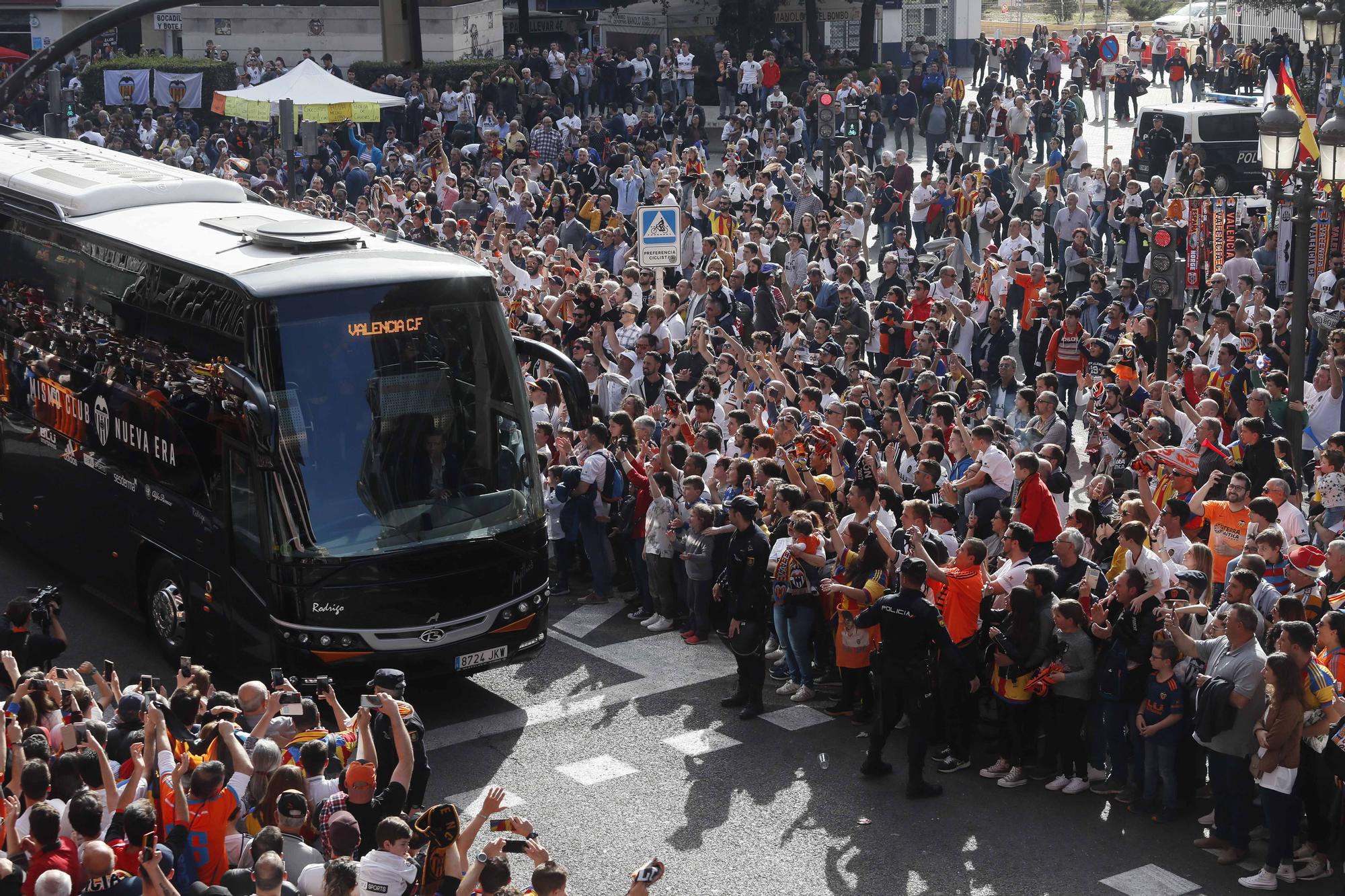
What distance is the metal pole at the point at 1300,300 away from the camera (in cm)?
1421

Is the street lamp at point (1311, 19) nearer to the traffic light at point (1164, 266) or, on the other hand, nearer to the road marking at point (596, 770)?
the traffic light at point (1164, 266)

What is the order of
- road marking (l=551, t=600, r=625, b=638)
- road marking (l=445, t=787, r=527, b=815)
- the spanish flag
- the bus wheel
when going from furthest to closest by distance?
the spanish flag
road marking (l=551, t=600, r=625, b=638)
the bus wheel
road marking (l=445, t=787, r=527, b=815)

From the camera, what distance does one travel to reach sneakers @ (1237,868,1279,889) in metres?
9.04

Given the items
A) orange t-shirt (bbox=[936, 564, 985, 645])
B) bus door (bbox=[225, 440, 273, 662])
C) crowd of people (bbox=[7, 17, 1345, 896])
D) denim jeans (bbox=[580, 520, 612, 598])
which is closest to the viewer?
crowd of people (bbox=[7, 17, 1345, 896])

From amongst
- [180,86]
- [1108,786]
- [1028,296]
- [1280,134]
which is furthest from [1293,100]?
[180,86]

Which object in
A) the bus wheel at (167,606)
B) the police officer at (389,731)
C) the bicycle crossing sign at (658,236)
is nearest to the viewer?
the police officer at (389,731)

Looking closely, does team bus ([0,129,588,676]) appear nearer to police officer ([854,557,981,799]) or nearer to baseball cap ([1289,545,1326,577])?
police officer ([854,557,981,799])

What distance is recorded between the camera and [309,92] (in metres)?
33.2

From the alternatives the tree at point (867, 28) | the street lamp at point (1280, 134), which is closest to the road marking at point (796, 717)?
the street lamp at point (1280, 134)

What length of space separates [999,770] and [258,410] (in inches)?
209

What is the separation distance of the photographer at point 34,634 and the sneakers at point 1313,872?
26.4ft

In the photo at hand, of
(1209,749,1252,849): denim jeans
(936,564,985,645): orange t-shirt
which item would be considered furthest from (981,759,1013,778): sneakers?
(1209,749,1252,849): denim jeans

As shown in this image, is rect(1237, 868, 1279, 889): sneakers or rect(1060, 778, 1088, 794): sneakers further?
rect(1060, 778, 1088, 794): sneakers

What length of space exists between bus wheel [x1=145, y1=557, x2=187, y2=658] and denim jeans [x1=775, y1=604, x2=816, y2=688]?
439 cm
